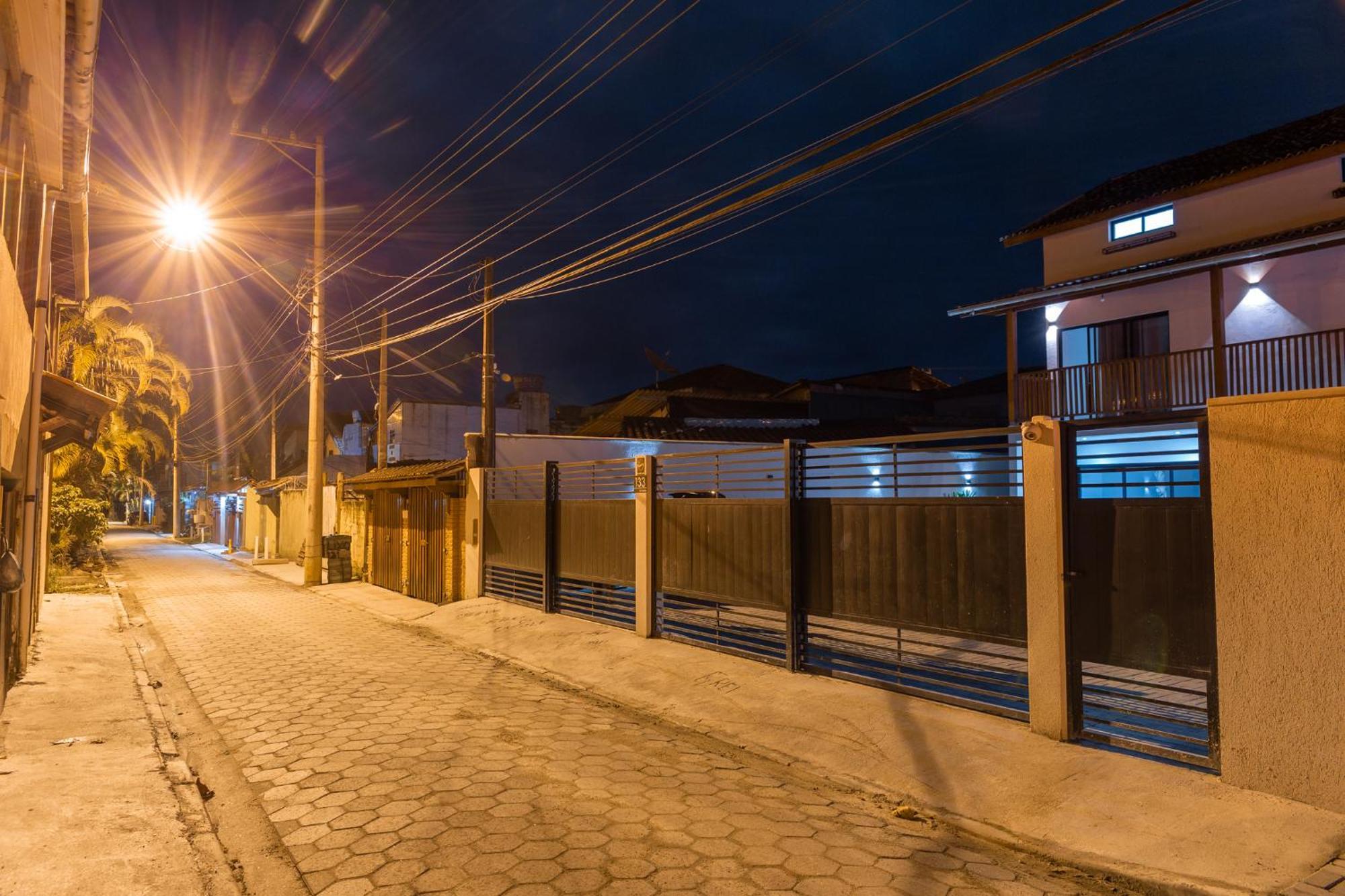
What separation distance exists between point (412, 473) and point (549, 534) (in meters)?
6.39

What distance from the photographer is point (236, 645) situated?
1225 cm

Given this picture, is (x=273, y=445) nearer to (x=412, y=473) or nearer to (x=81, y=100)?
(x=412, y=473)

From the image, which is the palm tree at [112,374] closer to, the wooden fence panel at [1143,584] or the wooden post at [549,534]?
the wooden post at [549,534]

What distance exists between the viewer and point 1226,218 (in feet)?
59.7

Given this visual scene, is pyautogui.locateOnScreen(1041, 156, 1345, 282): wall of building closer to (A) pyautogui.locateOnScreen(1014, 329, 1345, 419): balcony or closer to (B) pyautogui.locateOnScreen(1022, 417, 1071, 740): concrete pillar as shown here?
(A) pyautogui.locateOnScreen(1014, 329, 1345, 419): balcony

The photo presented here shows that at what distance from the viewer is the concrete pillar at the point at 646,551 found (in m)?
11.2

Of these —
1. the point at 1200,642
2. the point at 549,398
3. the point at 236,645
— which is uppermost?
the point at 549,398

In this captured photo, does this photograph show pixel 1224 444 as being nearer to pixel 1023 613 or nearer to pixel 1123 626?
pixel 1123 626

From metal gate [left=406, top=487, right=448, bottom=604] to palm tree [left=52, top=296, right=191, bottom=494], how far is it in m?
6.52

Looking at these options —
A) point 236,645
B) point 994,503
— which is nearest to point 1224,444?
point 994,503

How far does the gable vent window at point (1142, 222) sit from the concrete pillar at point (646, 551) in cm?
1545

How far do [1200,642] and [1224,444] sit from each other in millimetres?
1371

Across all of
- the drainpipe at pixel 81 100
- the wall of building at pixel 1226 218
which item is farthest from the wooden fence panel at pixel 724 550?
the wall of building at pixel 1226 218

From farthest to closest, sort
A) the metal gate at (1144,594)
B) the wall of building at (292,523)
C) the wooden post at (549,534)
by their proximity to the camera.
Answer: the wall of building at (292,523) < the wooden post at (549,534) < the metal gate at (1144,594)
